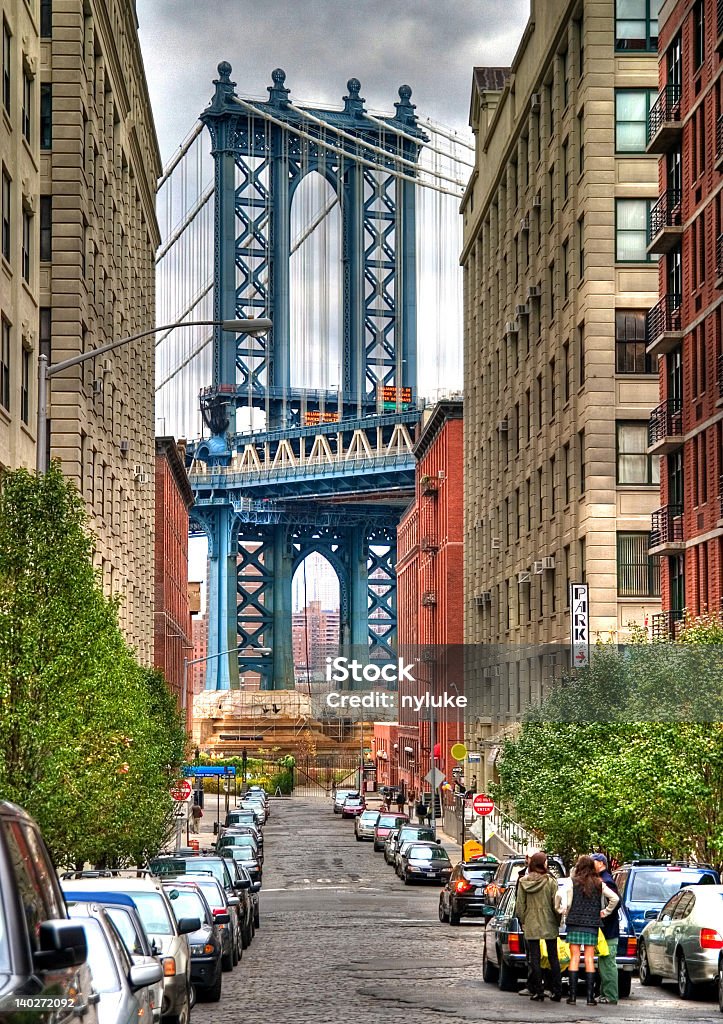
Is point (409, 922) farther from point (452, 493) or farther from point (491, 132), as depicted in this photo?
point (452, 493)

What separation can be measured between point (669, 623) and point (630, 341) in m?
11.7

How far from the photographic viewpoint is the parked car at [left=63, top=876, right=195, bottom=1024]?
16875 millimetres

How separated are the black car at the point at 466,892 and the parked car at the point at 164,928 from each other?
62.1 ft

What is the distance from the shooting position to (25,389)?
3741 cm

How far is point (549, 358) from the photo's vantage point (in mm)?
63438

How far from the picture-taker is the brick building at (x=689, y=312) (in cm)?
4372

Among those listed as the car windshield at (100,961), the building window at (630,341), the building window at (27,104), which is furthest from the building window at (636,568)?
the car windshield at (100,961)

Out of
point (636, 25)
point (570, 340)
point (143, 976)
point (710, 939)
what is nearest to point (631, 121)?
point (636, 25)

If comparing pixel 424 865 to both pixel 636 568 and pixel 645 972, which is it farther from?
pixel 645 972

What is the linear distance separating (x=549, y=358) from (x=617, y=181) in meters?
8.76

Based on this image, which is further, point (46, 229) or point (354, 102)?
point (354, 102)

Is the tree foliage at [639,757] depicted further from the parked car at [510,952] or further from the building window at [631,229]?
the building window at [631,229]

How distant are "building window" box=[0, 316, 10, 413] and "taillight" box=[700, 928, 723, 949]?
1806 cm

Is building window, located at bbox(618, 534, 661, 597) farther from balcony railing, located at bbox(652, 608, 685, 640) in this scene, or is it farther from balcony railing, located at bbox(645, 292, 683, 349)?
balcony railing, located at bbox(645, 292, 683, 349)
